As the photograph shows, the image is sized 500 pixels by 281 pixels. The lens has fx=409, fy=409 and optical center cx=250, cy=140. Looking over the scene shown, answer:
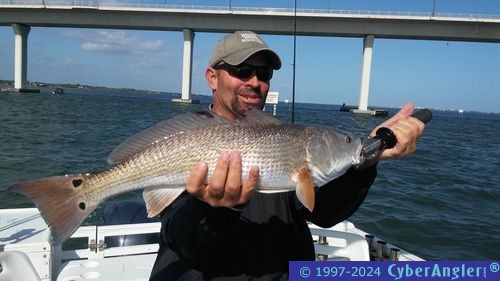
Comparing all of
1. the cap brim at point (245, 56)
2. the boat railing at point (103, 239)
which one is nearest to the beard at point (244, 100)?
the cap brim at point (245, 56)

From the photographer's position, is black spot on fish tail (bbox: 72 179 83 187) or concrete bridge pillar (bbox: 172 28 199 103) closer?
black spot on fish tail (bbox: 72 179 83 187)

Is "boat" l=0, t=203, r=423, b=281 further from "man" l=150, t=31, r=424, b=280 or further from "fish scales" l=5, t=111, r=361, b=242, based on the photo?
"man" l=150, t=31, r=424, b=280

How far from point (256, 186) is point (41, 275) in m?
2.51

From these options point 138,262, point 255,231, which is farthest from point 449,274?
point 138,262

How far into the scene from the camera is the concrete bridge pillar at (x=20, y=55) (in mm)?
61156

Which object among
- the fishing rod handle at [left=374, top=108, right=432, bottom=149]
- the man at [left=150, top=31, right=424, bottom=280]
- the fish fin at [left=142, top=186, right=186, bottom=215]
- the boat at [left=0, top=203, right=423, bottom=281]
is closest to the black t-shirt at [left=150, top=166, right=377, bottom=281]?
A: the man at [left=150, top=31, right=424, bottom=280]

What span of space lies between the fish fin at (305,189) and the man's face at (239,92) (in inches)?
32.4

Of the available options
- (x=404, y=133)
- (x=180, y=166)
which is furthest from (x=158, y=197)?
(x=404, y=133)

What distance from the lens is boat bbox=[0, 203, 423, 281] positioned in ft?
12.2

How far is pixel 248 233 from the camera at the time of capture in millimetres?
2727

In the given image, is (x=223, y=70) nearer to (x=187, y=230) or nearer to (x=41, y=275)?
(x=187, y=230)

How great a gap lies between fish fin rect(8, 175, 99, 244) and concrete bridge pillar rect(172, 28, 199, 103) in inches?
2335

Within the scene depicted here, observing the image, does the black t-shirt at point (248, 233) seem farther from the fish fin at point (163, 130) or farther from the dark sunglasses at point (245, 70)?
the dark sunglasses at point (245, 70)

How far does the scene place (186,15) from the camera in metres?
57.1
